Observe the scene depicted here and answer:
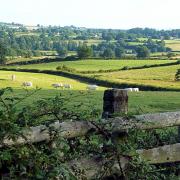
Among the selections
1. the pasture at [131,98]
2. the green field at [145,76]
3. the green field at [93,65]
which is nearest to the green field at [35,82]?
the pasture at [131,98]

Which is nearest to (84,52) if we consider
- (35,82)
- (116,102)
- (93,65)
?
(93,65)

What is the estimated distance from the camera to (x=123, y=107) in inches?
201

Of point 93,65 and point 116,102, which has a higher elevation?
point 116,102

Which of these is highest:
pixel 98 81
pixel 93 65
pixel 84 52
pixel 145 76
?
pixel 98 81

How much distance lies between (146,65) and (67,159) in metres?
89.3

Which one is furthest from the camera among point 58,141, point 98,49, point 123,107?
point 98,49

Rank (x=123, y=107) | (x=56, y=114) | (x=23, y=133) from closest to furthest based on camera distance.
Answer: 1. (x=23, y=133)
2. (x=56, y=114)
3. (x=123, y=107)

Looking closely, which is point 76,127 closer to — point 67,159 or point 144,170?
point 67,159

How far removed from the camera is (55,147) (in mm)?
4184

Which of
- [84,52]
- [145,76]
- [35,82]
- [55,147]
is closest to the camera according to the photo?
[55,147]

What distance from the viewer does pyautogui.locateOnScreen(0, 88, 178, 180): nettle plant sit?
12.6 feet

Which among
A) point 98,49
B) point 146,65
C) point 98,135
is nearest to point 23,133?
point 98,135

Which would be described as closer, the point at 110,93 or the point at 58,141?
the point at 58,141

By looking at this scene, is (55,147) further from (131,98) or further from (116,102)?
(131,98)
